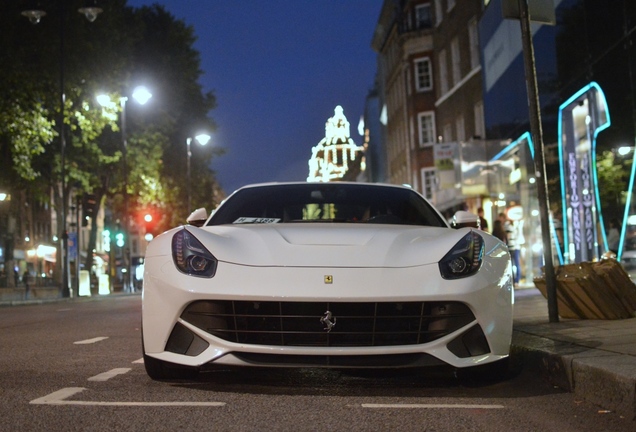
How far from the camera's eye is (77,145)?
3956 centimetres

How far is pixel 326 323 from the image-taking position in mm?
5691

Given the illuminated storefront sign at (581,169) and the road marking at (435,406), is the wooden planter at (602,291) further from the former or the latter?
the illuminated storefront sign at (581,169)

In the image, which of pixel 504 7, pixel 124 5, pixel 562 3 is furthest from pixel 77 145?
pixel 504 7

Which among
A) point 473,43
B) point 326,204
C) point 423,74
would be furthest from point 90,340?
point 423,74

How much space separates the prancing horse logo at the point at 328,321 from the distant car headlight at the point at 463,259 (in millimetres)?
704

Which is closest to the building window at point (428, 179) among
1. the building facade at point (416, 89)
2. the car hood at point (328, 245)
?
the building facade at point (416, 89)

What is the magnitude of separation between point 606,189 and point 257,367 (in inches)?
512

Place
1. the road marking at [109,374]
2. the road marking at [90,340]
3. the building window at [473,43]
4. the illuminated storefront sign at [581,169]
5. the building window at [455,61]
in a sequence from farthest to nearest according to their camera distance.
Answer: the building window at [455,61] < the building window at [473,43] < the illuminated storefront sign at [581,169] < the road marking at [90,340] < the road marking at [109,374]

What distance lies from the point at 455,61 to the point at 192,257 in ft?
116

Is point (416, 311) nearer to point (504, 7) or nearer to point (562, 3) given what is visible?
point (504, 7)

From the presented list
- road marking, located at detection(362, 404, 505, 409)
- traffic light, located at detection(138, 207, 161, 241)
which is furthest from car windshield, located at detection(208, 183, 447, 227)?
traffic light, located at detection(138, 207, 161, 241)

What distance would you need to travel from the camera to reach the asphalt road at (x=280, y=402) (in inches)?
190

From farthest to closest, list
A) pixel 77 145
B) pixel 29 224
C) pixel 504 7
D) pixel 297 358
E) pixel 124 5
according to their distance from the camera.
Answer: pixel 29 224 < pixel 124 5 < pixel 77 145 < pixel 504 7 < pixel 297 358

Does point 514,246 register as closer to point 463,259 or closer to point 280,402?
point 463,259
